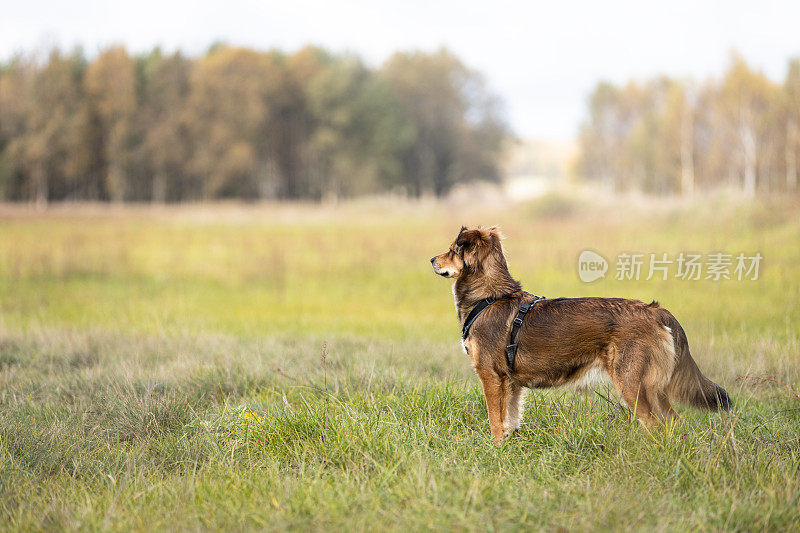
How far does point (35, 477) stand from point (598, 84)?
57924 mm

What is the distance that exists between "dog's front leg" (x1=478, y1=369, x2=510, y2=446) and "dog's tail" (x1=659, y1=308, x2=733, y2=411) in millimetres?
1049

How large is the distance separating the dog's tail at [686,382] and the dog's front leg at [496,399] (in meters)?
1.05

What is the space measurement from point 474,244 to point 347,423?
153cm

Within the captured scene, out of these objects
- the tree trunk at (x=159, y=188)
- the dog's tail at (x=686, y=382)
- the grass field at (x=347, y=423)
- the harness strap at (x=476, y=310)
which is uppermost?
the tree trunk at (x=159, y=188)

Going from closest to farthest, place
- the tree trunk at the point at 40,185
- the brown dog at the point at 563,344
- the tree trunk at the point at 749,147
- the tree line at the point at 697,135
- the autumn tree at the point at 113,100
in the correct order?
the brown dog at the point at 563,344 → the tree line at the point at 697,135 → the tree trunk at the point at 749,147 → the tree trunk at the point at 40,185 → the autumn tree at the point at 113,100

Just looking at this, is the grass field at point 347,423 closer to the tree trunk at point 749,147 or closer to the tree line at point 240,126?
the tree trunk at point 749,147

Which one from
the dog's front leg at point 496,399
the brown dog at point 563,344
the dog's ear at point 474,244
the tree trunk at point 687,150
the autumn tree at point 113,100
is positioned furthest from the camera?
the tree trunk at point 687,150

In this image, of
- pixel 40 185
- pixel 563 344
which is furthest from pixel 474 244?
pixel 40 185

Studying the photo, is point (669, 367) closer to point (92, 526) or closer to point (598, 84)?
point (92, 526)

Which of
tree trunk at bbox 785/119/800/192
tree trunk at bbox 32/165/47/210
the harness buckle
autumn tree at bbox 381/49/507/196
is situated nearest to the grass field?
the harness buckle

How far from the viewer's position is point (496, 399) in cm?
400

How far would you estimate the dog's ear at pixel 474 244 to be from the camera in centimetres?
418

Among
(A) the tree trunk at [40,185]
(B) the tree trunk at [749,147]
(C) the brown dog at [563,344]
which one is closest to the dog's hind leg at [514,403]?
(C) the brown dog at [563,344]

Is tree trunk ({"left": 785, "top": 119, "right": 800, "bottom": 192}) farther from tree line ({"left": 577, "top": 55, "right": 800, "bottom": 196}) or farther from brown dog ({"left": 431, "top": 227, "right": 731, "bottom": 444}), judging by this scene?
brown dog ({"left": 431, "top": 227, "right": 731, "bottom": 444})
